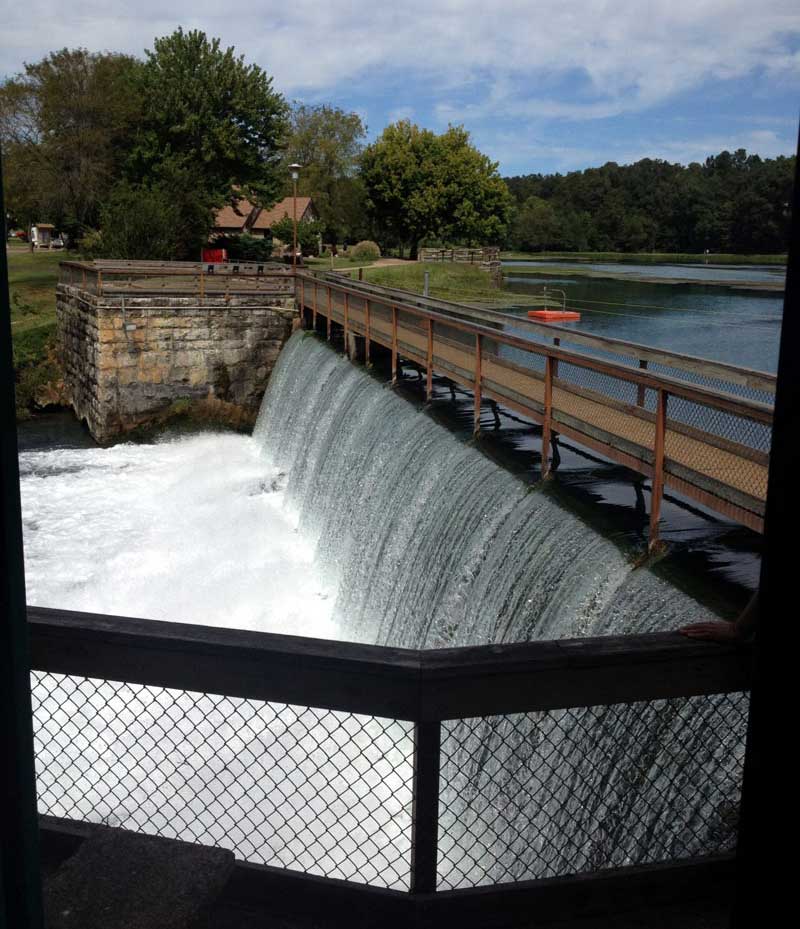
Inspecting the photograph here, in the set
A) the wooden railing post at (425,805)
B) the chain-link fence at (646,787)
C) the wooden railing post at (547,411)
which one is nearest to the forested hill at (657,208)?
the wooden railing post at (547,411)

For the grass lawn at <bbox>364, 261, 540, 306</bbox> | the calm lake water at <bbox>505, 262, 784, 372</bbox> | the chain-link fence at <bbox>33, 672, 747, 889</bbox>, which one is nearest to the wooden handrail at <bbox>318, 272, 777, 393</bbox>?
the chain-link fence at <bbox>33, 672, 747, 889</bbox>

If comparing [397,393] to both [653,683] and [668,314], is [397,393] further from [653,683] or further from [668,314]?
[668,314]

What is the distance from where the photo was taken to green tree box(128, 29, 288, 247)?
39.6 m

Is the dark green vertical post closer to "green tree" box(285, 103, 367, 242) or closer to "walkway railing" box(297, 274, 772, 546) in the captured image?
"walkway railing" box(297, 274, 772, 546)

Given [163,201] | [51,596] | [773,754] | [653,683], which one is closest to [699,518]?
[653,683]

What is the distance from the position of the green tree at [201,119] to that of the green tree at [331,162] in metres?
23.7

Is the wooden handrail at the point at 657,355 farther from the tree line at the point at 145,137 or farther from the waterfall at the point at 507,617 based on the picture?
the tree line at the point at 145,137

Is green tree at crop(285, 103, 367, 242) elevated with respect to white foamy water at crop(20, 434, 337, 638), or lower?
elevated

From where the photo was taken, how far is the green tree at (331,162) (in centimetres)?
6738

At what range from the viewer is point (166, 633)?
2.96 m

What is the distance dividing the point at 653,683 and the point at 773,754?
1.18 m

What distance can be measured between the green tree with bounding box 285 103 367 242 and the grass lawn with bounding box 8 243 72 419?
2658 cm

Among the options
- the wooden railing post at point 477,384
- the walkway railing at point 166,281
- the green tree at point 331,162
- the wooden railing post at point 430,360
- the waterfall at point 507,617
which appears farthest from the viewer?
the green tree at point 331,162

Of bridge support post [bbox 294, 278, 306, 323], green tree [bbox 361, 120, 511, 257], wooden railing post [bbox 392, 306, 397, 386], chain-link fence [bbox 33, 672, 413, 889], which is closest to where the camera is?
chain-link fence [bbox 33, 672, 413, 889]
